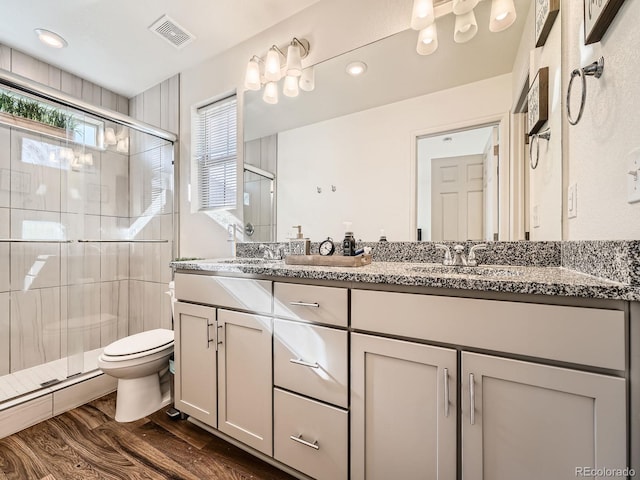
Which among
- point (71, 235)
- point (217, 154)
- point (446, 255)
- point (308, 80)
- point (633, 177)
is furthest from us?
point (217, 154)

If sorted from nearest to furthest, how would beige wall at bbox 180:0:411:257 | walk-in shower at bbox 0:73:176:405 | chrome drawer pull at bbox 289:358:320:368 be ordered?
1. chrome drawer pull at bbox 289:358:320:368
2. beige wall at bbox 180:0:411:257
3. walk-in shower at bbox 0:73:176:405

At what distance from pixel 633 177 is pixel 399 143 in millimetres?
972

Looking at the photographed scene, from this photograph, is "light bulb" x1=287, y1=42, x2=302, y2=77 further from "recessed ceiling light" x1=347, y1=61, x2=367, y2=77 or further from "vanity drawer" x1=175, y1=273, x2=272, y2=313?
"vanity drawer" x1=175, y1=273, x2=272, y2=313

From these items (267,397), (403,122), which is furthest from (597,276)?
(267,397)

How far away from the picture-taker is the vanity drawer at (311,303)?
3.45 feet

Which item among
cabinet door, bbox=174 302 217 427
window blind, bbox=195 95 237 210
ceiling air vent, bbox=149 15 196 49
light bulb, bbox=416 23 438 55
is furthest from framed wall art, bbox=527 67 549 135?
ceiling air vent, bbox=149 15 196 49

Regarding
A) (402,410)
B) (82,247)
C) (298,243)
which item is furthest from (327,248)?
(82,247)

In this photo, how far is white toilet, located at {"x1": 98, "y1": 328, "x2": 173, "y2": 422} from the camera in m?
1.60

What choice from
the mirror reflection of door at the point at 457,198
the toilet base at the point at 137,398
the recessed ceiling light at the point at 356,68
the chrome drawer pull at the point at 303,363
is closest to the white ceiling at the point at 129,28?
the recessed ceiling light at the point at 356,68

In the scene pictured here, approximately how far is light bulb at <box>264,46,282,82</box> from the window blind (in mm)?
440

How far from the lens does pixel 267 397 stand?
4.05 feet

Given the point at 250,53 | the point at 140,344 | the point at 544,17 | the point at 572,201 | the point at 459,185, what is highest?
the point at 250,53

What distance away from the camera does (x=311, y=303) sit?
1115 millimetres

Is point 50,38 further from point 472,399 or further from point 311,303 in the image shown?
point 472,399
